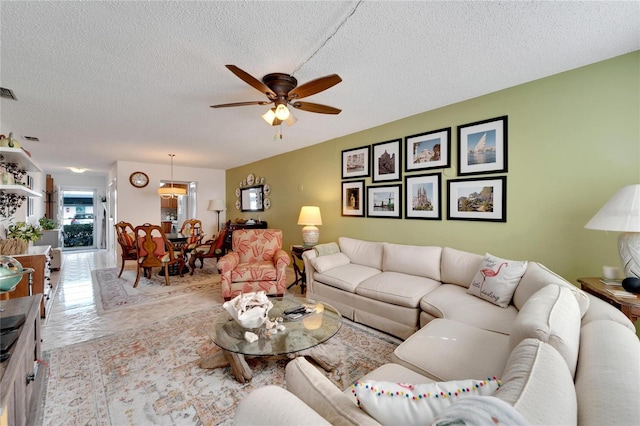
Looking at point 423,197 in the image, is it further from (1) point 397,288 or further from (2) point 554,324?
(2) point 554,324

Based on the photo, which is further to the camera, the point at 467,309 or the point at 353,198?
the point at 353,198

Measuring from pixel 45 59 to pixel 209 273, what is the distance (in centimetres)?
397

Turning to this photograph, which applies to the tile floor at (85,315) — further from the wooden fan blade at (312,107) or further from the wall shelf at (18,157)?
the wooden fan blade at (312,107)

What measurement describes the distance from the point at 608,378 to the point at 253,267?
332 cm

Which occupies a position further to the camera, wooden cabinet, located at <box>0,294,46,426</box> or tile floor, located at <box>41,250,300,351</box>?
tile floor, located at <box>41,250,300,351</box>

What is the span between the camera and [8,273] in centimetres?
138

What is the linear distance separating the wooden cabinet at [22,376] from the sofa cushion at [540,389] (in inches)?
57.9

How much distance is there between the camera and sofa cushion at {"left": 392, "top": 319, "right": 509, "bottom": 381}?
133 cm

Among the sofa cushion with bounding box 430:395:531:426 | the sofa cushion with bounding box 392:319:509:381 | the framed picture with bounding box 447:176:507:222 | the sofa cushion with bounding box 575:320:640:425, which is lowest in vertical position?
the sofa cushion with bounding box 392:319:509:381

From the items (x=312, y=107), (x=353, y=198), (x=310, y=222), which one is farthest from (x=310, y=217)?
(x=312, y=107)

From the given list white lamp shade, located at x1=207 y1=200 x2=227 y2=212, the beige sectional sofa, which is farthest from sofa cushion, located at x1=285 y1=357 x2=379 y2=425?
white lamp shade, located at x1=207 y1=200 x2=227 y2=212

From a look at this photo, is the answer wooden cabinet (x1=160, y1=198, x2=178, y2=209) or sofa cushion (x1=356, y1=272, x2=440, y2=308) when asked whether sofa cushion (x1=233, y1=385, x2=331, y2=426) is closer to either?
sofa cushion (x1=356, y1=272, x2=440, y2=308)

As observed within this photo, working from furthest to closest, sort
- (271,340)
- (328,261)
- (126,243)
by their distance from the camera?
(126,243) → (328,261) → (271,340)

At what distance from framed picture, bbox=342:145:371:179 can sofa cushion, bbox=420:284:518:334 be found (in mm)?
2036
